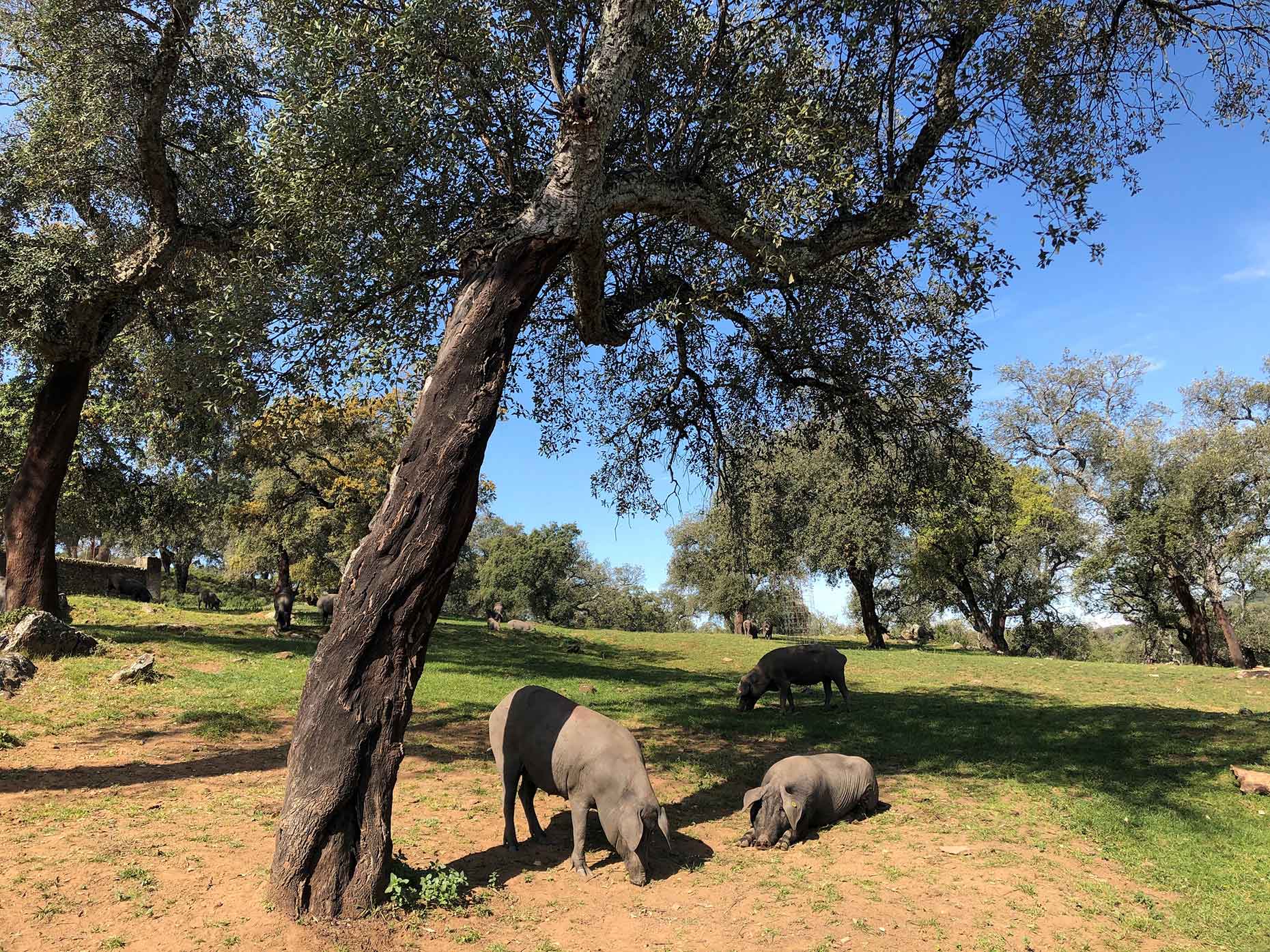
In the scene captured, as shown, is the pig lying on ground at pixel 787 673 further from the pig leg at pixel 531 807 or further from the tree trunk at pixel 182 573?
the tree trunk at pixel 182 573

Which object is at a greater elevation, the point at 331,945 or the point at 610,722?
the point at 610,722

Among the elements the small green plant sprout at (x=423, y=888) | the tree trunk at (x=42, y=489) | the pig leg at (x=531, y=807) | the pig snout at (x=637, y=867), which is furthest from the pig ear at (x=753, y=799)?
the tree trunk at (x=42, y=489)

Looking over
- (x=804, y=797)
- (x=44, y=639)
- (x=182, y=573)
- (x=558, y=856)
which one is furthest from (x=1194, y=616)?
(x=182, y=573)

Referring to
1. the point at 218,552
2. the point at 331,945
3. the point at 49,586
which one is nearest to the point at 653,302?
the point at 331,945

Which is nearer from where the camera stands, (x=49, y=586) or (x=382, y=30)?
(x=382, y=30)

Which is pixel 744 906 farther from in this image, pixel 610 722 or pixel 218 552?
pixel 218 552

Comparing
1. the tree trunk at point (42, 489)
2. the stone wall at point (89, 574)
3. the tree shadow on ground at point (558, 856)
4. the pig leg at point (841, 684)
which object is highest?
the tree trunk at point (42, 489)

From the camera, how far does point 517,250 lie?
7816mm

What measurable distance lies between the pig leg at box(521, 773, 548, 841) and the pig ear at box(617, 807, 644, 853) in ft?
4.20

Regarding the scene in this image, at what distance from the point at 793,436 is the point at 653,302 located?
5.50 metres

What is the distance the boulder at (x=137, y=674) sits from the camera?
44.0 feet

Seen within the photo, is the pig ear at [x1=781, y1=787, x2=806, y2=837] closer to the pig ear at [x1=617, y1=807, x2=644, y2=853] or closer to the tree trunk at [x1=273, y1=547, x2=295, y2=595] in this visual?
the pig ear at [x1=617, y1=807, x2=644, y2=853]

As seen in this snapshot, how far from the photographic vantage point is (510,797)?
7.91 m

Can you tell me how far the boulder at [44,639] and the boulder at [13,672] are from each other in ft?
2.18
